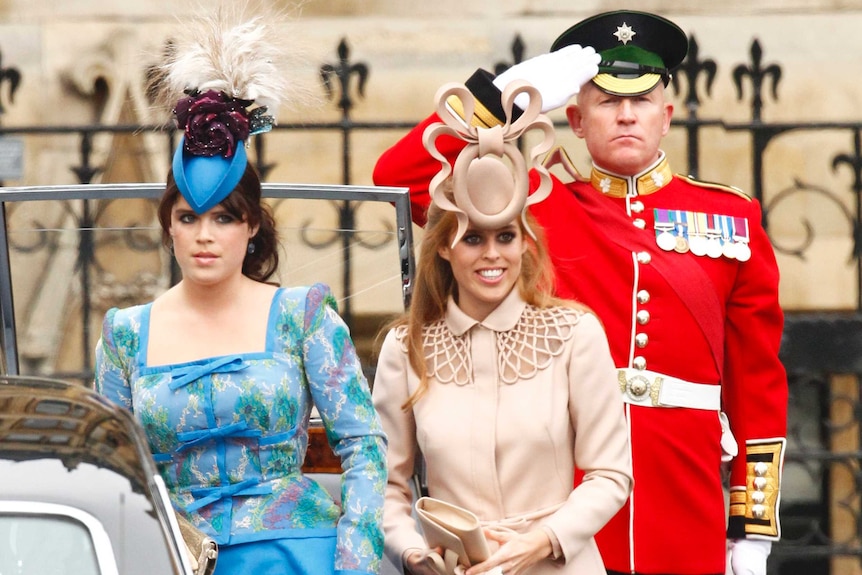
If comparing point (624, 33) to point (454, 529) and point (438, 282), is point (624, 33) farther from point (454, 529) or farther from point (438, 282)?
point (454, 529)

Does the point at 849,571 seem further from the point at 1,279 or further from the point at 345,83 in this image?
the point at 1,279

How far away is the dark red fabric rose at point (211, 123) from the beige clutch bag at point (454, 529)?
0.86 meters

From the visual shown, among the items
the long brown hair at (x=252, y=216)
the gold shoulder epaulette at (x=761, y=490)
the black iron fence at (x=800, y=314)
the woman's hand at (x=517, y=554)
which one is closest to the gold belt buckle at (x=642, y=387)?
the gold shoulder epaulette at (x=761, y=490)

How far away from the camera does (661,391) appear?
4.27 metres

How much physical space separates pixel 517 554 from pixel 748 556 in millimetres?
999

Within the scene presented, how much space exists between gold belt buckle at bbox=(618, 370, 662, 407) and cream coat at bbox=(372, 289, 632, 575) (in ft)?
1.89

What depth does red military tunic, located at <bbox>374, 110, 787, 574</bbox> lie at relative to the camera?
14.0 ft

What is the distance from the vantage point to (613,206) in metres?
4.39

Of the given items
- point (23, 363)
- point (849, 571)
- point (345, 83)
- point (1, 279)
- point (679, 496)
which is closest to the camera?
point (679, 496)

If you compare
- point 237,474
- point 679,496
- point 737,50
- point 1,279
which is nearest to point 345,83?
point 737,50

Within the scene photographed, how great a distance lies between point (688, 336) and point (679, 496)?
397 millimetres

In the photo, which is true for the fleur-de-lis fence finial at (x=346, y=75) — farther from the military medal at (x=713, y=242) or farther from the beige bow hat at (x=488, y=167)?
the beige bow hat at (x=488, y=167)

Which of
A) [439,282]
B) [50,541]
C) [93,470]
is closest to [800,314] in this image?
[439,282]

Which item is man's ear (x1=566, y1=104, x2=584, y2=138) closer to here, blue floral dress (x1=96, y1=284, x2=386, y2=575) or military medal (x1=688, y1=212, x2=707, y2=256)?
military medal (x1=688, y1=212, x2=707, y2=256)
